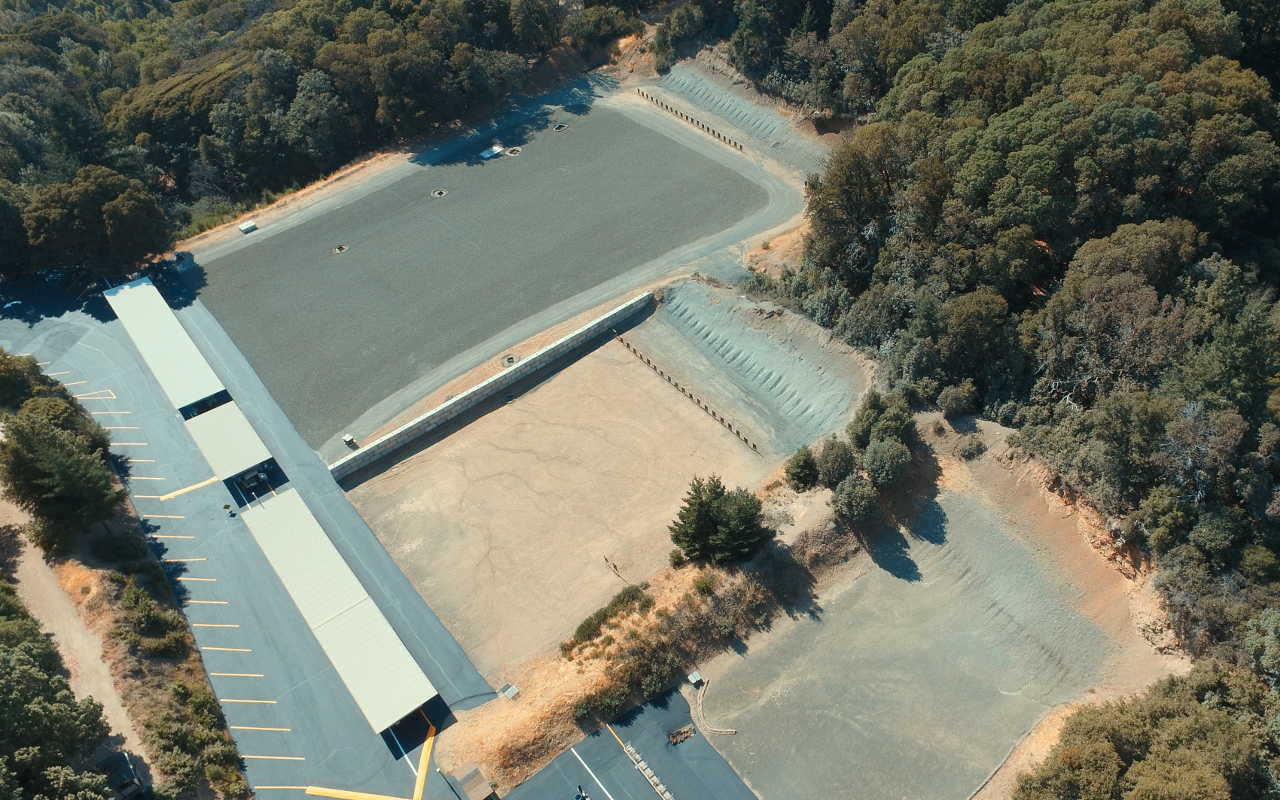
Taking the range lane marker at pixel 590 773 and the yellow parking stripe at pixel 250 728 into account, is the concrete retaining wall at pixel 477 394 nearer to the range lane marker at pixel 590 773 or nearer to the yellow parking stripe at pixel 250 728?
the yellow parking stripe at pixel 250 728

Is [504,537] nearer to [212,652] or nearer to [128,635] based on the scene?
[212,652]

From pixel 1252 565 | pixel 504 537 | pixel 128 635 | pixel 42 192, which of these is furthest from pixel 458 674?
pixel 42 192

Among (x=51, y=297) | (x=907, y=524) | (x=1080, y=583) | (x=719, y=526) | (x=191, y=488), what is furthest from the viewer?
(x=51, y=297)

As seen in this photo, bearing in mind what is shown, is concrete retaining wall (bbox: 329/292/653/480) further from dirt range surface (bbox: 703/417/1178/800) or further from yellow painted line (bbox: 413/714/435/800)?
dirt range surface (bbox: 703/417/1178/800)

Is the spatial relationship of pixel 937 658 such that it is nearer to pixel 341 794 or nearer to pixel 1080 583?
pixel 1080 583

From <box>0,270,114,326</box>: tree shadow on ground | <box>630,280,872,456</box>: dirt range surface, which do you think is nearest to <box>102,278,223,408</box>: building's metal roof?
<box>0,270,114,326</box>: tree shadow on ground

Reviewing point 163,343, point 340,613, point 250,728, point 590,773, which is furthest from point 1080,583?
point 163,343
